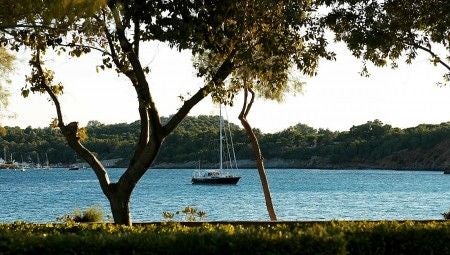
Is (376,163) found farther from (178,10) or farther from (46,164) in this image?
(178,10)

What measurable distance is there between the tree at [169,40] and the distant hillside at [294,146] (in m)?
113

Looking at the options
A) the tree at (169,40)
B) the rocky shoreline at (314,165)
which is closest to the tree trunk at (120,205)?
the tree at (169,40)

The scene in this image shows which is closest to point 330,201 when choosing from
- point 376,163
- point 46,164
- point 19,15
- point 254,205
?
point 254,205

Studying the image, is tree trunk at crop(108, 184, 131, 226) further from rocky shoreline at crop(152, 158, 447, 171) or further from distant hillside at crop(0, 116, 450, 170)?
rocky shoreline at crop(152, 158, 447, 171)

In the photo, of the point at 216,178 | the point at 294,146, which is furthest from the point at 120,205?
the point at 294,146

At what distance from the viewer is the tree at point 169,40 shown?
517 inches

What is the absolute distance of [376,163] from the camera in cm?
16200

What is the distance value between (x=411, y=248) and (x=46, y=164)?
179867mm

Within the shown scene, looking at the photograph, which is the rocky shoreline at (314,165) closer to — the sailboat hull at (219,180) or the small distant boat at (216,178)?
the small distant boat at (216,178)

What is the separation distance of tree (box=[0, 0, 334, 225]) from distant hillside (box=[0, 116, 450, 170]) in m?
113

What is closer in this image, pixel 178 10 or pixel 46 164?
pixel 178 10

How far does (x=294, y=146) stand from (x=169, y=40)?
153767 millimetres

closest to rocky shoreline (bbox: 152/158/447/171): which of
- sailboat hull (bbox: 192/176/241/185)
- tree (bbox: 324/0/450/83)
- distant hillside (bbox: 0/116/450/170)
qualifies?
distant hillside (bbox: 0/116/450/170)

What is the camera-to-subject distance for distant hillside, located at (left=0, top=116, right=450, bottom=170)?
451 ft
